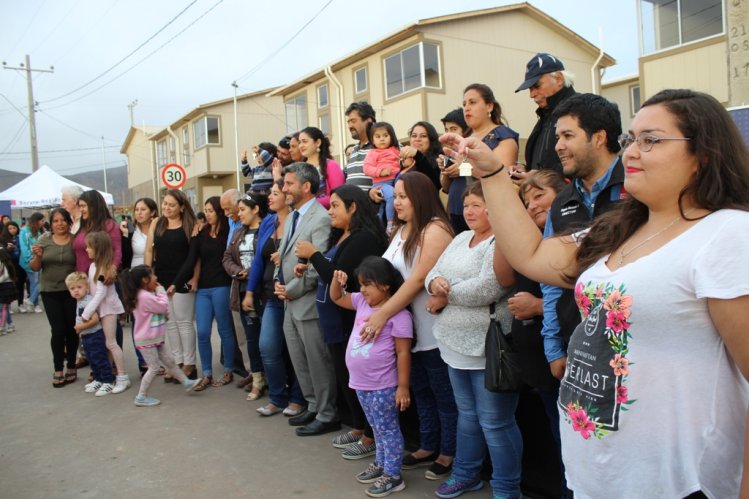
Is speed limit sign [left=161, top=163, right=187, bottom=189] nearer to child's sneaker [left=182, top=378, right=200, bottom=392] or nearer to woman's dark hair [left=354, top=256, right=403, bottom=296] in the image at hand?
child's sneaker [left=182, top=378, right=200, bottom=392]

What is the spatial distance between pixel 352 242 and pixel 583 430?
2.83m

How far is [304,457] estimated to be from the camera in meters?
4.47

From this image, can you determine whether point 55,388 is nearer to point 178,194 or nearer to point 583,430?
point 178,194

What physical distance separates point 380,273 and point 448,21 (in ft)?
53.3

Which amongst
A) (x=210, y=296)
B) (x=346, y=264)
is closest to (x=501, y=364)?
(x=346, y=264)

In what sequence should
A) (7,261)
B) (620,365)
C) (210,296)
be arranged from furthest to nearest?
(7,261) < (210,296) < (620,365)

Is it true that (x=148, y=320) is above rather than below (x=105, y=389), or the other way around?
above

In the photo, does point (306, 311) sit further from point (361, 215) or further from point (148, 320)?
point (148, 320)

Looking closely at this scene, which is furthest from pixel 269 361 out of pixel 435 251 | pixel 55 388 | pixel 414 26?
pixel 414 26

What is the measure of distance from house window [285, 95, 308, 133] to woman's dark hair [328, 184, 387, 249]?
65.5ft

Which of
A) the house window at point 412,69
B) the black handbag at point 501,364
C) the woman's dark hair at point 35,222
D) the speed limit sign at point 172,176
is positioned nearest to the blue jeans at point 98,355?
the speed limit sign at point 172,176

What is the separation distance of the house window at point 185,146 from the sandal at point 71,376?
26.9 metres

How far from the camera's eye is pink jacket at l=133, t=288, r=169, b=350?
6.06 metres

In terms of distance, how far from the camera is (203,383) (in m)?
6.44
